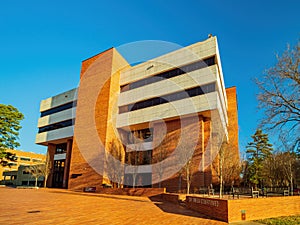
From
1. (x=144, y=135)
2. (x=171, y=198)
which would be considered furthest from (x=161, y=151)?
(x=171, y=198)

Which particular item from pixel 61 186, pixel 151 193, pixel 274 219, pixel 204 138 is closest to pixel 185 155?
pixel 204 138

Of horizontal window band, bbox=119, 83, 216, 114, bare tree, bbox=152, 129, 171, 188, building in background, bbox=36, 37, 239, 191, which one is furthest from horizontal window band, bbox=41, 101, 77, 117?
bare tree, bbox=152, 129, 171, 188

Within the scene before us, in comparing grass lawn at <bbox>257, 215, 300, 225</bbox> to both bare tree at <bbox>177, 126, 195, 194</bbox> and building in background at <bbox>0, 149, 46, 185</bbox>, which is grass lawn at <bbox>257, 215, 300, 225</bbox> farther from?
building in background at <bbox>0, 149, 46, 185</bbox>

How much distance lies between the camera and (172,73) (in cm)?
2958

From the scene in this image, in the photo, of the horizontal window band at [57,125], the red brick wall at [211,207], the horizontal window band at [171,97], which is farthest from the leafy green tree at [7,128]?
the red brick wall at [211,207]

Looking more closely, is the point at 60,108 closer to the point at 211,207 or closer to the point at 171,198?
the point at 171,198

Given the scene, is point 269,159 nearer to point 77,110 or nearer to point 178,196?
point 178,196

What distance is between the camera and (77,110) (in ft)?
120

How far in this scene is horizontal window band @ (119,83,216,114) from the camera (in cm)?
2614

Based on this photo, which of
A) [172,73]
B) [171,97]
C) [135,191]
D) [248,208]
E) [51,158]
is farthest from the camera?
[51,158]

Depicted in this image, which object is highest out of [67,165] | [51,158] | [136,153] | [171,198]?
[136,153]

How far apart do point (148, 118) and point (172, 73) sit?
20.8 feet

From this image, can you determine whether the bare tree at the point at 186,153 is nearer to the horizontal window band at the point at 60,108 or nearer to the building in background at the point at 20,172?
the horizontal window band at the point at 60,108

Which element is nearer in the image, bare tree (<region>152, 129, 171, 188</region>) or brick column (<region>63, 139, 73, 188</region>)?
bare tree (<region>152, 129, 171, 188</region>)
